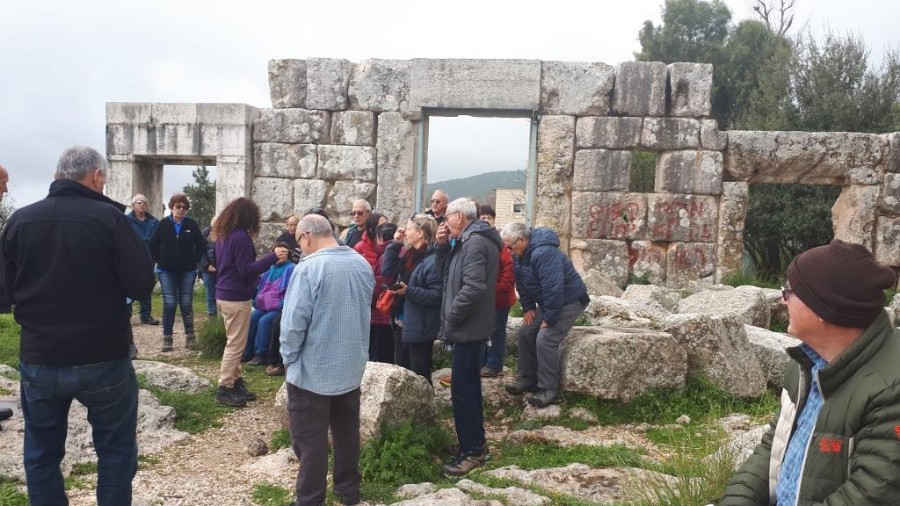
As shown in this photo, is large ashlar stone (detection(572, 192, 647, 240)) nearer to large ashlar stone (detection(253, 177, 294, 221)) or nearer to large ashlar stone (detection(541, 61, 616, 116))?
large ashlar stone (detection(541, 61, 616, 116))

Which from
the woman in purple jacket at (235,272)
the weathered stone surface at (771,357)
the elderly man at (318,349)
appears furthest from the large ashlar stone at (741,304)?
the elderly man at (318,349)

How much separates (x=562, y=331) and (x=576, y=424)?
78 centimetres

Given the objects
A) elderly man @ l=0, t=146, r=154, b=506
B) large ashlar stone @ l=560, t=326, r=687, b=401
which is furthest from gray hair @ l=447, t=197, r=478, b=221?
elderly man @ l=0, t=146, r=154, b=506

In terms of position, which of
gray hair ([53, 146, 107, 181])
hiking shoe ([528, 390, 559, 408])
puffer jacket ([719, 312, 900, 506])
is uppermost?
gray hair ([53, 146, 107, 181])

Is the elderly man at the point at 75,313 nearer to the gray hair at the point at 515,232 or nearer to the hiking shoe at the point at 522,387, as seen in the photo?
the gray hair at the point at 515,232

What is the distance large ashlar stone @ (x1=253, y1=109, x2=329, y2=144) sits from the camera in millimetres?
10945

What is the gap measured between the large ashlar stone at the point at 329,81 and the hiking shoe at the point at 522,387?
607 centimetres

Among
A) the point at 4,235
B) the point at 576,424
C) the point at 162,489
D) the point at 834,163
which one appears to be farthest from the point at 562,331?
the point at 834,163

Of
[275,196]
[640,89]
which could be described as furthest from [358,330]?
[640,89]

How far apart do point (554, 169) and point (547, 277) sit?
4.93m

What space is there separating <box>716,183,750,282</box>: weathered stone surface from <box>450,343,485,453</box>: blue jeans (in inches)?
271

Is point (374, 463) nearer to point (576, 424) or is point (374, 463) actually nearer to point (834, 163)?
point (576, 424)

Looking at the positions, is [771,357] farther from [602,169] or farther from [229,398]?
[229,398]

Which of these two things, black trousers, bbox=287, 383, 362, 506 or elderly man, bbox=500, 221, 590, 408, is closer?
black trousers, bbox=287, 383, 362, 506
